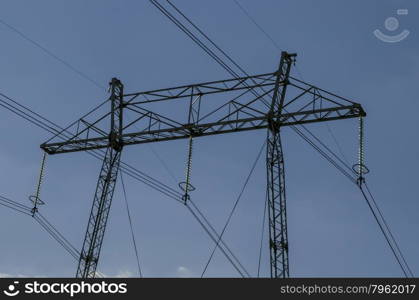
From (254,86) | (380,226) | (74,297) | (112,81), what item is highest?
(112,81)

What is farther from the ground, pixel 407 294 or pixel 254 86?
pixel 254 86

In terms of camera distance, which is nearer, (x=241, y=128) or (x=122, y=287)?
(x=122, y=287)

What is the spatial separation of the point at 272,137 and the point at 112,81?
36.8ft

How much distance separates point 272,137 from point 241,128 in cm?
165

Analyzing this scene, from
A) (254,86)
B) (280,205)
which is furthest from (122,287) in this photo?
(254,86)

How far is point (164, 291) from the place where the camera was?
2403 cm

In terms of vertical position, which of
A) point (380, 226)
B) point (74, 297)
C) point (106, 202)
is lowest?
point (74, 297)

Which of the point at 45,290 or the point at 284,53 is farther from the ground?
the point at 284,53

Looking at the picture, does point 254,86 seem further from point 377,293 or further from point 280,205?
point 377,293

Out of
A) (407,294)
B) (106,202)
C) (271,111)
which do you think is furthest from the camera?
(106,202)

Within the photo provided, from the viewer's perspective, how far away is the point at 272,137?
38750 millimetres

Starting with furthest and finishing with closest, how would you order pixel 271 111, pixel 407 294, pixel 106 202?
pixel 106 202, pixel 271 111, pixel 407 294

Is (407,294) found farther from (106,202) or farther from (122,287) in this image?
(106,202)

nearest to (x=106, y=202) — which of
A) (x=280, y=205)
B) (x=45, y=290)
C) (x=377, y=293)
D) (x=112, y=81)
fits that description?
(x=112, y=81)
